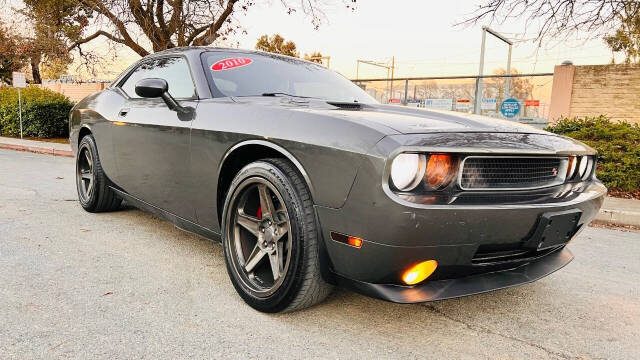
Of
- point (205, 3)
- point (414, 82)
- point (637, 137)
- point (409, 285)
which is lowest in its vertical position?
point (409, 285)

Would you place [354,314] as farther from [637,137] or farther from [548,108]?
[548,108]

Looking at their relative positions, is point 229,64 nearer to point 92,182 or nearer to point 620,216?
point 92,182

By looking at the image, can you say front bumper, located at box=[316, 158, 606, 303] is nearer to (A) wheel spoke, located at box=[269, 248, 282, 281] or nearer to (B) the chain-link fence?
(A) wheel spoke, located at box=[269, 248, 282, 281]

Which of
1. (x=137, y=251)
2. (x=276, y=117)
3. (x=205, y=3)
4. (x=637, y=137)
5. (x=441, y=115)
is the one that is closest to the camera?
(x=276, y=117)

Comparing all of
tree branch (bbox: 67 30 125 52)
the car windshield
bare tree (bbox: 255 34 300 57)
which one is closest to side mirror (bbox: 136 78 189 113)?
the car windshield

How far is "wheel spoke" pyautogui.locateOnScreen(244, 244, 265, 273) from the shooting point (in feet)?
8.23

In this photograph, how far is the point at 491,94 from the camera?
40.9 feet

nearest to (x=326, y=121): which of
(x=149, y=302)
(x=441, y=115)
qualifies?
(x=441, y=115)

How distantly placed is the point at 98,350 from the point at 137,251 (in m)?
1.49

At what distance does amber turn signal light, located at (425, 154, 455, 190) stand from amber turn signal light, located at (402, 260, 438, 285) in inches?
12.7

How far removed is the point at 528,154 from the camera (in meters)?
2.13

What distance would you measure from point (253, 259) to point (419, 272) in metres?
0.96

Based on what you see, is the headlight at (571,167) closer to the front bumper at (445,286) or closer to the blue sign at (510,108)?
the front bumper at (445,286)

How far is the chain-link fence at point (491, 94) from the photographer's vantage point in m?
11.7
